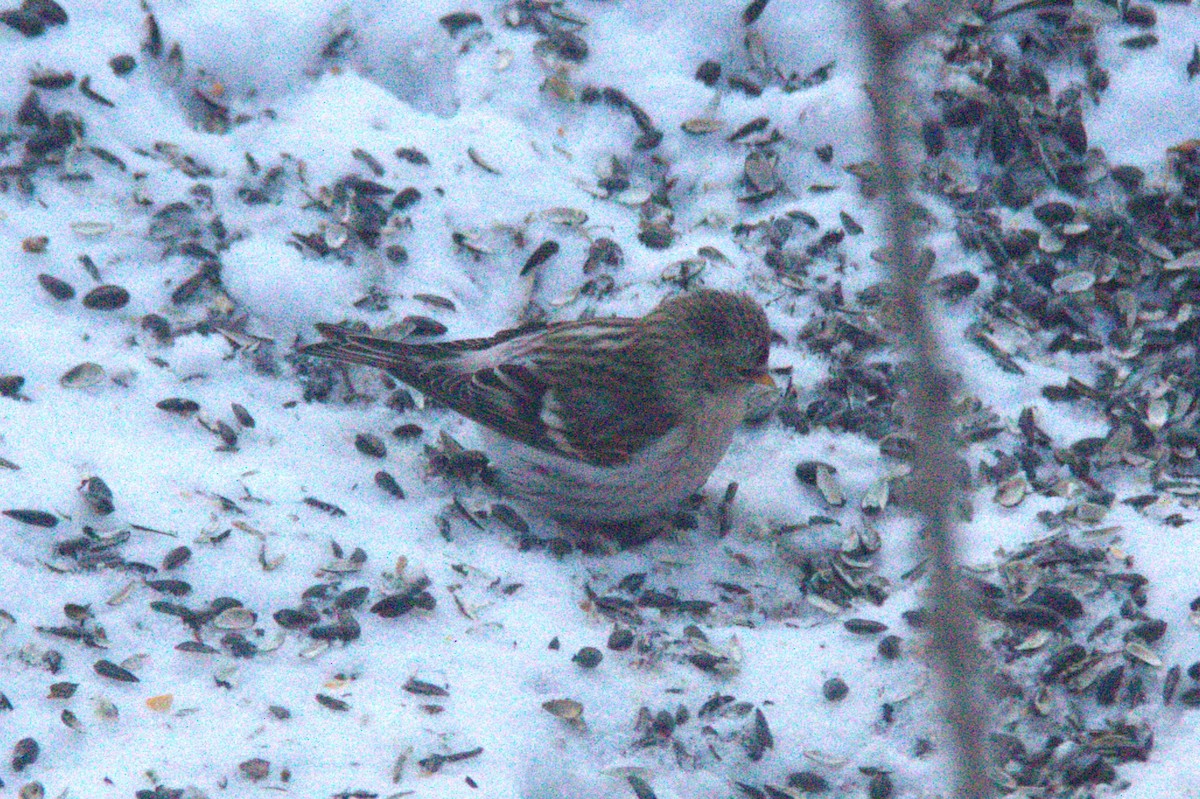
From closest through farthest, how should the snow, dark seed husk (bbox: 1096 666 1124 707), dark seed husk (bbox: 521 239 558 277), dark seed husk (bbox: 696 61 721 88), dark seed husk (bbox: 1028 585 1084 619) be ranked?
the snow, dark seed husk (bbox: 1096 666 1124 707), dark seed husk (bbox: 1028 585 1084 619), dark seed husk (bbox: 521 239 558 277), dark seed husk (bbox: 696 61 721 88)

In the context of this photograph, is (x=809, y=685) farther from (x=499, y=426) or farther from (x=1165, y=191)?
(x=1165, y=191)

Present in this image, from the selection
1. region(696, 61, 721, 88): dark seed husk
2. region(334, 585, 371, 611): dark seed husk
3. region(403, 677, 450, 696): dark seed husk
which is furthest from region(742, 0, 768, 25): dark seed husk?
region(403, 677, 450, 696): dark seed husk

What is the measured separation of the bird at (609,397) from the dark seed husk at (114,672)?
1.24 meters

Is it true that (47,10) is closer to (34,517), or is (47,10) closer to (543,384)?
(34,517)

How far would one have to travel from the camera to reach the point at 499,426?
14.4ft

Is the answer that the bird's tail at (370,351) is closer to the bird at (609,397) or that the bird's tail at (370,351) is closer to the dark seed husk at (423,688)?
the bird at (609,397)

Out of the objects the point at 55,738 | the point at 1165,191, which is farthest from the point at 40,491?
the point at 1165,191

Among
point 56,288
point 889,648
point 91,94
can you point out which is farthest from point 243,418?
point 889,648

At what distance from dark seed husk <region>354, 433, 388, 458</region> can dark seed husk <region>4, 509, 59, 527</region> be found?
0.95 metres

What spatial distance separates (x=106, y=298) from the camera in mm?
4820

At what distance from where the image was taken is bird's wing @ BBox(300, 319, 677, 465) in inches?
171

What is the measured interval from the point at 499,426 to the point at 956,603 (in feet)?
10.8

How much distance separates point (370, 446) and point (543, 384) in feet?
2.01

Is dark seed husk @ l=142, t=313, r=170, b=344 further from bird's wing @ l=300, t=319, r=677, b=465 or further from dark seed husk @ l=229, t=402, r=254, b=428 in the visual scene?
bird's wing @ l=300, t=319, r=677, b=465
